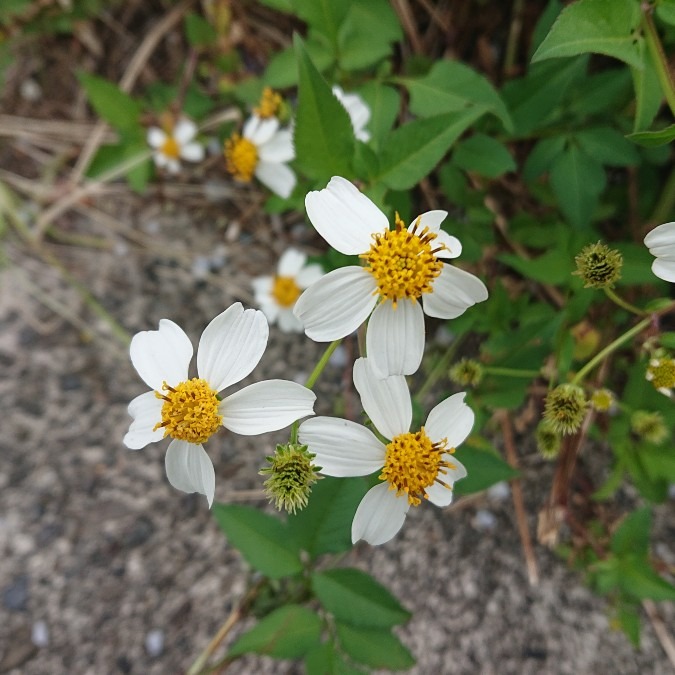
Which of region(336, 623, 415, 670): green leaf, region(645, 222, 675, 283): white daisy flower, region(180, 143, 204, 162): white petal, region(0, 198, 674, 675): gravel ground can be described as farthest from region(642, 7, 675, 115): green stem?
region(180, 143, 204, 162): white petal

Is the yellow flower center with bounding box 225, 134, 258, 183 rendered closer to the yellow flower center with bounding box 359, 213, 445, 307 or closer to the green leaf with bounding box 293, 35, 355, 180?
the green leaf with bounding box 293, 35, 355, 180

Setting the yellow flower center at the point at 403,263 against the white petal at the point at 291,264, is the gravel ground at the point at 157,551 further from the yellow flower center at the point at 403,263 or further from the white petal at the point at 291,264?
the yellow flower center at the point at 403,263

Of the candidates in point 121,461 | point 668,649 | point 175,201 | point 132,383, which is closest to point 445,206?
point 175,201

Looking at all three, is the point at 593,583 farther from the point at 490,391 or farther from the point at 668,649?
the point at 490,391

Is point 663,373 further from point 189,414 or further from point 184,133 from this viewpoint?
point 184,133

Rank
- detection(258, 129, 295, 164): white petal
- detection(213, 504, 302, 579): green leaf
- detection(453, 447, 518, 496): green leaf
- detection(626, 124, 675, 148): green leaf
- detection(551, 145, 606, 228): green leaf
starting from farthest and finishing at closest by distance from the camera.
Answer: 1. detection(258, 129, 295, 164): white petal
2. detection(551, 145, 606, 228): green leaf
3. detection(213, 504, 302, 579): green leaf
4. detection(453, 447, 518, 496): green leaf
5. detection(626, 124, 675, 148): green leaf
